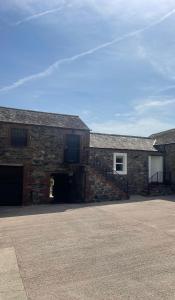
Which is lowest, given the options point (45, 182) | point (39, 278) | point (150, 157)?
point (39, 278)

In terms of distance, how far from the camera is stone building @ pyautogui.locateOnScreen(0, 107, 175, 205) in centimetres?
2255

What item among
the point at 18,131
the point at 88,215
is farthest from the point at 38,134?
the point at 88,215

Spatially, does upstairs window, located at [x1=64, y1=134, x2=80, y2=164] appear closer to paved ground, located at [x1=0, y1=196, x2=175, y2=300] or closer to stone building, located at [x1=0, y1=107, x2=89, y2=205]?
stone building, located at [x1=0, y1=107, x2=89, y2=205]

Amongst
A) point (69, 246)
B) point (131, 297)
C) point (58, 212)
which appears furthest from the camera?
point (58, 212)

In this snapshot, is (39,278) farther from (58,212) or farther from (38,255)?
(58,212)

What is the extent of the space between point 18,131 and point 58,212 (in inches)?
297

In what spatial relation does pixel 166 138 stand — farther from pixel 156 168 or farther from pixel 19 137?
pixel 19 137

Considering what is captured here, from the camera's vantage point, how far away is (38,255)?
9.83 m

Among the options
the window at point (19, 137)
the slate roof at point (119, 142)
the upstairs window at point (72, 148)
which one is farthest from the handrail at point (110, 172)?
the window at point (19, 137)

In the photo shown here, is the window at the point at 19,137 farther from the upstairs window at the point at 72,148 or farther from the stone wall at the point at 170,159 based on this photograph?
the stone wall at the point at 170,159

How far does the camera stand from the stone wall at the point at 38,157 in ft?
73.1

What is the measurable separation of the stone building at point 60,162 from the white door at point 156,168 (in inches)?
55.6

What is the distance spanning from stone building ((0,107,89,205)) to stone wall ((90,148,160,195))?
333cm

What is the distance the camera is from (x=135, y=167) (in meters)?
28.1
